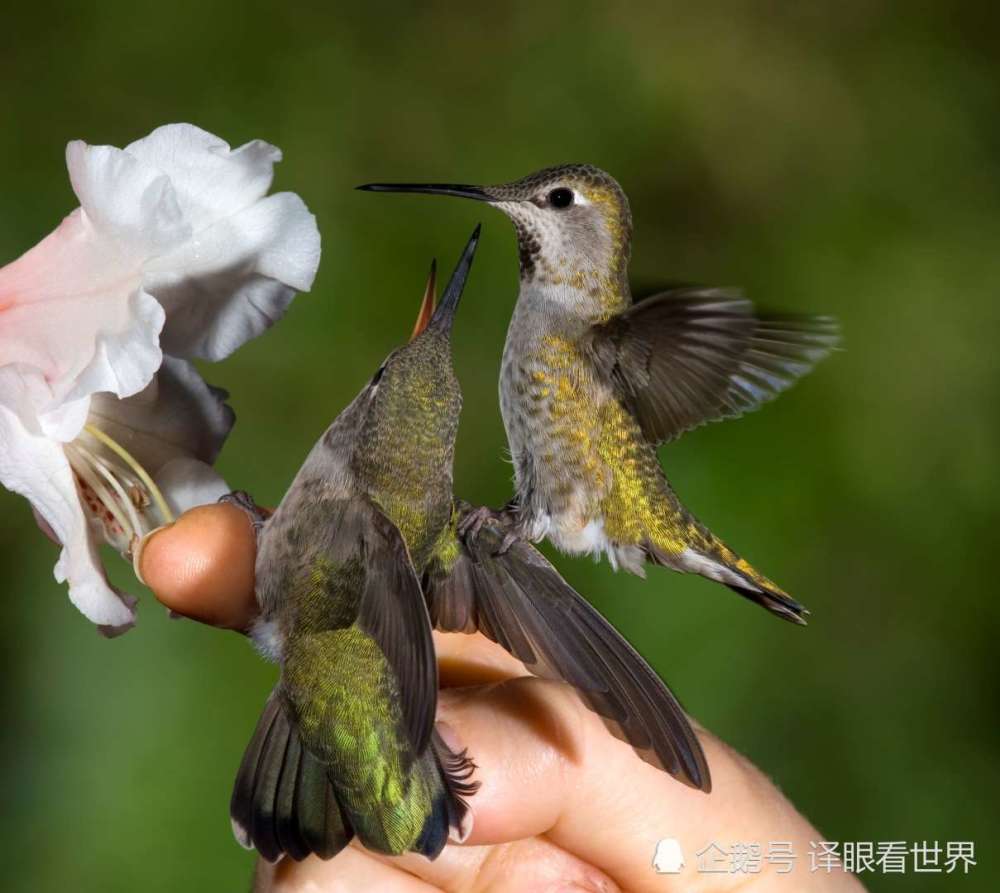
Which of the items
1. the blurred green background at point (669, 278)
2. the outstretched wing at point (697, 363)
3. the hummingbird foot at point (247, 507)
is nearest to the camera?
the hummingbird foot at point (247, 507)

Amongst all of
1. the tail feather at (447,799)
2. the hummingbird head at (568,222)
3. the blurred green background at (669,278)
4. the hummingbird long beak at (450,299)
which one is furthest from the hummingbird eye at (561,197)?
the blurred green background at (669,278)

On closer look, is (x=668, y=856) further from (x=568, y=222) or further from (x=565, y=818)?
(x=568, y=222)

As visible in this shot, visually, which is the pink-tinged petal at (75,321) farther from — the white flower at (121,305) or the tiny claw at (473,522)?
the tiny claw at (473,522)

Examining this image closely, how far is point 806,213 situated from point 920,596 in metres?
0.45

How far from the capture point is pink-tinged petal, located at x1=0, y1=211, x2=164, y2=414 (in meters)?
0.51

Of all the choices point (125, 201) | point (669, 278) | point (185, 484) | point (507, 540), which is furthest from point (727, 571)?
point (669, 278)

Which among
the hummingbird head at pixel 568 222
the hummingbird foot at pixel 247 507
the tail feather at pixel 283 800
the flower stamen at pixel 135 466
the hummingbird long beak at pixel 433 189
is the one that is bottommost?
the tail feather at pixel 283 800

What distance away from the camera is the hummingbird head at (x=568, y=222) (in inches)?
30.7

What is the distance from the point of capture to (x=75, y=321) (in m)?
0.55

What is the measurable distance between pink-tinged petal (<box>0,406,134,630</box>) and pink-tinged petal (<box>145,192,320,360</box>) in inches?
3.5

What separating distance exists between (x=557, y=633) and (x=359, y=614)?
0.08 m

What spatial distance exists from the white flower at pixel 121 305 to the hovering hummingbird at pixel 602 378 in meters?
0.19

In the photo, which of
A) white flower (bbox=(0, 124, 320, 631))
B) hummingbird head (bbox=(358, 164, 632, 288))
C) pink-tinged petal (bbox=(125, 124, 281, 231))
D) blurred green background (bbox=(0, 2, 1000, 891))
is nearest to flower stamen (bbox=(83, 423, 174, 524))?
white flower (bbox=(0, 124, 320, 631))

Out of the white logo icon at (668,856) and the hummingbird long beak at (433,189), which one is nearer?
the hummingbird long beak at (433,189)
